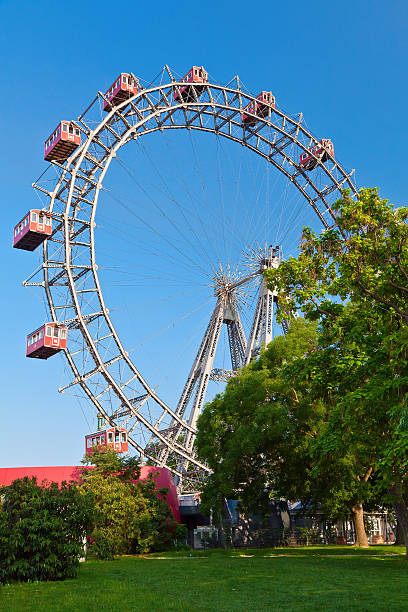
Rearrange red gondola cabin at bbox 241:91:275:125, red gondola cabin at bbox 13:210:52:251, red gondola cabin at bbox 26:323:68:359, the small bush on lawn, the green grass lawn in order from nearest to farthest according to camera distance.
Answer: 1. the green grass lawn
2. the small bush on lawn
3. red gondola cabin at bbox 26:323:68:359
4. red gondola cabin at bbox 13:210:52:251
5. red gondola cabin at bbox 241:91:275:125

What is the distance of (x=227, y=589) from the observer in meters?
12.3

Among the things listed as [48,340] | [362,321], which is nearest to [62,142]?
[48,340]

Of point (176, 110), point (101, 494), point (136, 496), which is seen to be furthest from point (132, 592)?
point (176, 110)

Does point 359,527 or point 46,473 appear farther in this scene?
point 46,473

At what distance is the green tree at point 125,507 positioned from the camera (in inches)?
1003

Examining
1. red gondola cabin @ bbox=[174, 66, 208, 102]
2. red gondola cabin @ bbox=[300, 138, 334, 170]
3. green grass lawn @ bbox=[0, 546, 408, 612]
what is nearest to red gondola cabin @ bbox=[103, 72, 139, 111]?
red gondola cabin @ bbox=[174, 66, 208, 102]

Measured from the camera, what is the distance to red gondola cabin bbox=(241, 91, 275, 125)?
39.7 meters

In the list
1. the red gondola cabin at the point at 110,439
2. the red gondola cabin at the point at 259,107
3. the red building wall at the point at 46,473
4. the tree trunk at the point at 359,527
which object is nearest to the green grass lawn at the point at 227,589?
the tree trunk at the point at 359,527

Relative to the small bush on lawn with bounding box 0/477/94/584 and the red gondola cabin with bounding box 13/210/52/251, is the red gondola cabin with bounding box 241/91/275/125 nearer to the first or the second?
the red gondola cabin with bounding box 13/210/52/251

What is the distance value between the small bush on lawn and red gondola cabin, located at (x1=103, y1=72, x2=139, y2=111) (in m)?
25.8

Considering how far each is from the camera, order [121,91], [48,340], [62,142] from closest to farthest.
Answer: [48,340] < [62,142] < [121,91]

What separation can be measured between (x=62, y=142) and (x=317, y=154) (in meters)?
18.6

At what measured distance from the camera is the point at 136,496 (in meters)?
28.1

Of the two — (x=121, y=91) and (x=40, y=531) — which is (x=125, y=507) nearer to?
(x=40, y=531)
